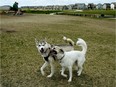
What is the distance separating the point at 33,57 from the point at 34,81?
2418 millimetres

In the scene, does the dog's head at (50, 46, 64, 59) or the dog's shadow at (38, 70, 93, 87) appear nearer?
the dog's head at (50, 46, 64, 59)

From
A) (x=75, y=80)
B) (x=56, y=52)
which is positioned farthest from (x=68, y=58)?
(x=75, y=80)

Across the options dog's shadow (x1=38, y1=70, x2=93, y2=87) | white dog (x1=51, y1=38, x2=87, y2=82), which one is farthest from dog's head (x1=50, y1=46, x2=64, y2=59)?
dog's shadow (x1=38, y1=70, x2=93, y2=87)

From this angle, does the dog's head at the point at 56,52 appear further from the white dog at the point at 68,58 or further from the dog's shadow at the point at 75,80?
the dog's shadow at the point at 75,80

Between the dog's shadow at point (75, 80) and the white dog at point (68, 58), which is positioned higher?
the white dog at point (68, 58)

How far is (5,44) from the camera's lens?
10547mm

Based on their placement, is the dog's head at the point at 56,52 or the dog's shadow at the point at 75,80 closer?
the dog's head at the point at 56,52

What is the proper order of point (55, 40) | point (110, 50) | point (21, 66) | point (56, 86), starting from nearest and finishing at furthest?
point (56, 86) < point (21, 66) < point (110, 50) < point (55, 40)

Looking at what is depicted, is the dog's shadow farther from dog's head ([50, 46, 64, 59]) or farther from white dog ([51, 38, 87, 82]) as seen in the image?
dog's head ([50, 46, 64, 59])

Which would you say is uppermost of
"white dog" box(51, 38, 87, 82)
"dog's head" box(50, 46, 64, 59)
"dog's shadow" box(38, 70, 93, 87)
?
"dog's head" box(50, 46, 64, 59)

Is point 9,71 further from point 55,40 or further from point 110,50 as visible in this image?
point 55,40

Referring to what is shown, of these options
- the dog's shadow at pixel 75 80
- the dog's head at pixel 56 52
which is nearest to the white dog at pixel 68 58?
the dog's head at pixel 56 52

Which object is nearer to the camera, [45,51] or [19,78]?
[45,51]

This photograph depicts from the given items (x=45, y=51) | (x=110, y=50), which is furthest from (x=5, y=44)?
(x=45, y=51)
